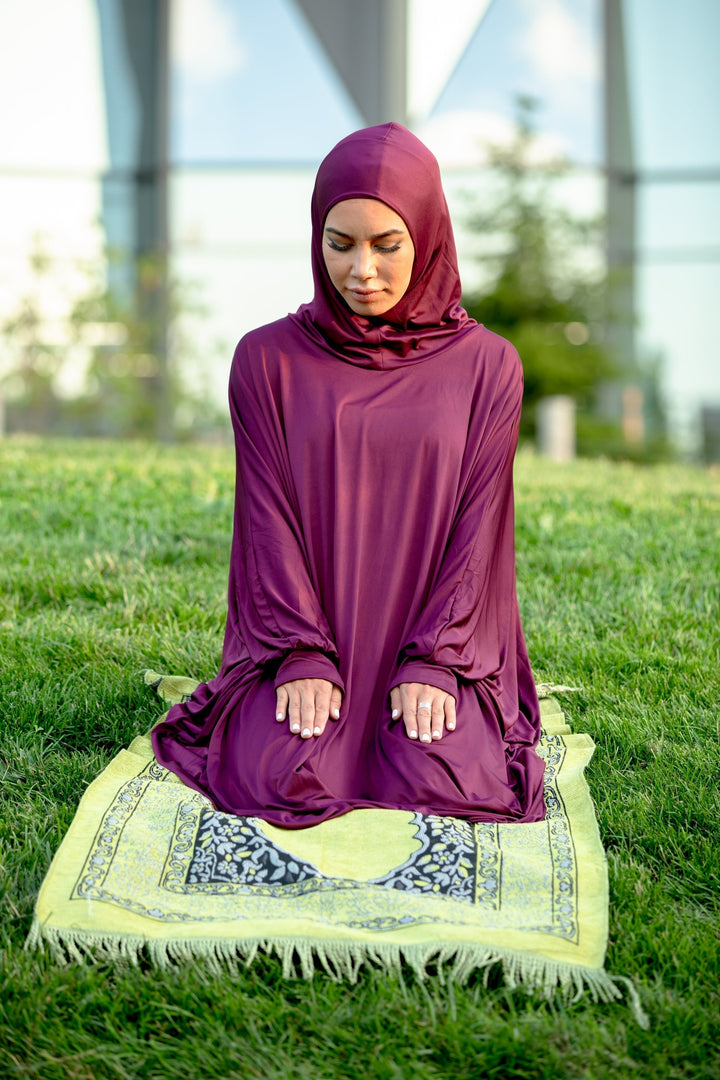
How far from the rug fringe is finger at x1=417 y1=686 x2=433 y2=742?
63cm

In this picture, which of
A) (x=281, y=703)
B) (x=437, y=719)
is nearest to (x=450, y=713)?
(x=437, y=719)

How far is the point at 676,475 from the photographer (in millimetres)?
9477

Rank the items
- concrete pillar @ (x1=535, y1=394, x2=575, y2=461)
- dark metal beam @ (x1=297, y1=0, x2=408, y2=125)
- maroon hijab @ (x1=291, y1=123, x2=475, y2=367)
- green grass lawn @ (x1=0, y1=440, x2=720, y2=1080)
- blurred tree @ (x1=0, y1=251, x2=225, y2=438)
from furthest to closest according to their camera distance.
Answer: blurred tree @ (x1=0, y1=251, x2=225, y2=438) → concrete pillar @ (x1=535, y1=394, x2=575, y2=461) → dark metal beam @ (x1=297, y1=0, x2=408, y2=125) → maroon hijab @ (x1=291, y1=123, x2=475, y2=367) → green grass lawn @ (x1=0, y1=440, x2=720, y2=1080)

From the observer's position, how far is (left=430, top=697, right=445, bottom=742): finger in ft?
9.84

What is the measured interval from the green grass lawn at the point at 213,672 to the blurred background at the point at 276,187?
39.7 ft

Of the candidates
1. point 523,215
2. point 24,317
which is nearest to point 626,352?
point 523,215

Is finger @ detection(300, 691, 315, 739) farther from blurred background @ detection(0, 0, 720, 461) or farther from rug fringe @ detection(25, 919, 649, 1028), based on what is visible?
blurred background @ detection(0, 0, 720, 461)

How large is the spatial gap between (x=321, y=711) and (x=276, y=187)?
57.7 feet

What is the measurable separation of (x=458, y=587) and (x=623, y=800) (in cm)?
71

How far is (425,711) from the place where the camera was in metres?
3.00

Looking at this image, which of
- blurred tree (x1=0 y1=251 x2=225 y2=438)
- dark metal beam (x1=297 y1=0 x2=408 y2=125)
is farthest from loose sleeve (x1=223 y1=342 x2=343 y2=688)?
blurred tree (x1=0 y1=251 x2=225 y2=438)

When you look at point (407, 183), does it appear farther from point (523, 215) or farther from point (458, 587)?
point (523, 215)

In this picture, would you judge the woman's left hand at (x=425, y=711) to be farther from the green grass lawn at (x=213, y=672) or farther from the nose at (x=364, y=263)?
the nose at (x=364, y=263)

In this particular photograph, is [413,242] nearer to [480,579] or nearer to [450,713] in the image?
[480,579]
